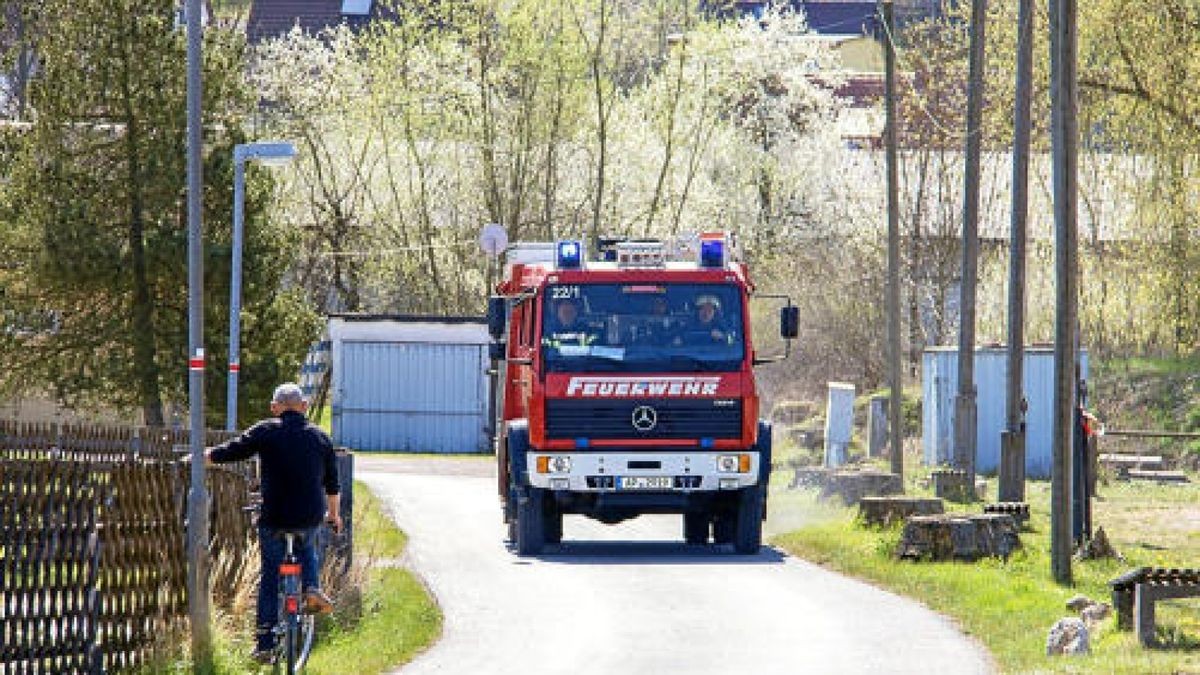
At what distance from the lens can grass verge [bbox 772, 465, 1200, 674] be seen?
15875mm

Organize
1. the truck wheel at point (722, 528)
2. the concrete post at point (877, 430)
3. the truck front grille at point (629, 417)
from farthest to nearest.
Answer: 1. the concrete post at point (877, 430)
2. the truck wheel at point (722, 528)
3. the truck front grille at point (629, 417)

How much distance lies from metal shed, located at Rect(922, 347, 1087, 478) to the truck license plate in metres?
17.3

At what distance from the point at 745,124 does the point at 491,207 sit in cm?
1055

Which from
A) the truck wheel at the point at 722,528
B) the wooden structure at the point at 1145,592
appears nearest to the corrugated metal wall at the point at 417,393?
the truck wheel at the point at 722,528

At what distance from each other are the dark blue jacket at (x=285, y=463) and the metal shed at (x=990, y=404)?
2725 cm

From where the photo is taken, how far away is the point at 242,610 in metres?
17.6

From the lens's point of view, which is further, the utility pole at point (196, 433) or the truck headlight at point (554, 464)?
the truck headlight at point (554, 464)

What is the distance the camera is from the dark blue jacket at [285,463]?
15578mm

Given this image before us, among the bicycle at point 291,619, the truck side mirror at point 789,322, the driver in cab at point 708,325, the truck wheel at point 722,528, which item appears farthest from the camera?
the truck wheel at point 722,528

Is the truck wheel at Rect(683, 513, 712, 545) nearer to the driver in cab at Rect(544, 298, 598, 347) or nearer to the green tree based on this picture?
the driver in cab at Rect(544, 298, 598, 347)

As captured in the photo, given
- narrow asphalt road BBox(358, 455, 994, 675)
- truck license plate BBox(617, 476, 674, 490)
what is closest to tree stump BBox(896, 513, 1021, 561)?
narrow asphalt road BBox(358, 455, 994, 675)

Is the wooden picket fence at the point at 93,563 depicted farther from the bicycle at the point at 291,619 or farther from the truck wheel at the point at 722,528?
the truck wheel at the point at 722,528

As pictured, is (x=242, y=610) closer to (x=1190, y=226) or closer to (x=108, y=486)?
(x=108, y=486)

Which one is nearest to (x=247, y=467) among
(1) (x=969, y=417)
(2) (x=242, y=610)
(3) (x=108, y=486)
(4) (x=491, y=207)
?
(2) (x=242, y=610)
